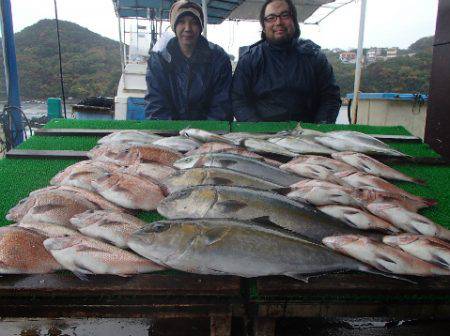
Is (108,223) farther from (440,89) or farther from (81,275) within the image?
(440,89)

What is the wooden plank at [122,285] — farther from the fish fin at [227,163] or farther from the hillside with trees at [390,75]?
the hillside with trees at [390,75]

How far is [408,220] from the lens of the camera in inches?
85.3

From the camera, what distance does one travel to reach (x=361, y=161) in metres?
3.13

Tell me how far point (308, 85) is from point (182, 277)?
4667mm

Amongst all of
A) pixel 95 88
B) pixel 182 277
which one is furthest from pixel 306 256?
pixel 95 88

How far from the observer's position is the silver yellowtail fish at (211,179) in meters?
2.54

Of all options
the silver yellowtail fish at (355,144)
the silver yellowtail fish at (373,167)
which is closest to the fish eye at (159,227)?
the silver yellowtail fish at (373,167)

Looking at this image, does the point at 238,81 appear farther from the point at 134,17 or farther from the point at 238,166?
the point at 134,17

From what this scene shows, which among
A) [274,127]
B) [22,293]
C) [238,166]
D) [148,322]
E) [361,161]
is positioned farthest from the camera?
[274,127]

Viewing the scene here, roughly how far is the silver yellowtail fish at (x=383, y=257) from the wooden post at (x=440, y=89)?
3.28m

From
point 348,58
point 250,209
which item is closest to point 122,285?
point 250,209

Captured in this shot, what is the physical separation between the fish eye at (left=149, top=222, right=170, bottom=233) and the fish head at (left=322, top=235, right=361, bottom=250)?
77 centimetres

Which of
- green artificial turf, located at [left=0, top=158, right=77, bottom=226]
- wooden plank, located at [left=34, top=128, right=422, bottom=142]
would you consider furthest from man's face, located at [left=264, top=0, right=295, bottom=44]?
green artificial turf, located at [left=0, top=158, right=77, bottom=226]

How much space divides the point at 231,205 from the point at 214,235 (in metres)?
0.40
